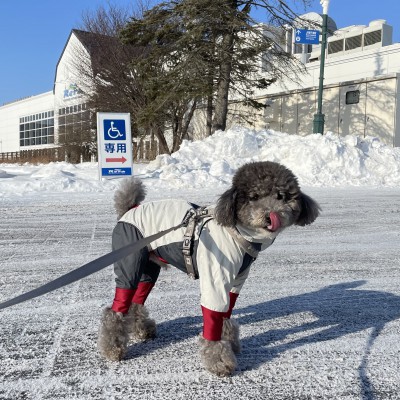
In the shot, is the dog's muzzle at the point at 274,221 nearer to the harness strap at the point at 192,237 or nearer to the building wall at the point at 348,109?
the harness strap at the point at 192,237

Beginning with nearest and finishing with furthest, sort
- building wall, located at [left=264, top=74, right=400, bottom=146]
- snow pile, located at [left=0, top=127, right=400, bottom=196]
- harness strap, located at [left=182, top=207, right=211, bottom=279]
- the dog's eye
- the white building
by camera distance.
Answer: the dog's eye
harness strap, located at [left=182, top=207, right=211, bottom=279]
snow pile, located at [left=0, top=127, right=400, bottom=196]
building wall, located at [left=264, top=74, right=400, bottom=146]
the white building

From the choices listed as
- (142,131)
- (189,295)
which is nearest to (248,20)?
(142,131)

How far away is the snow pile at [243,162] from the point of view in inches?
470

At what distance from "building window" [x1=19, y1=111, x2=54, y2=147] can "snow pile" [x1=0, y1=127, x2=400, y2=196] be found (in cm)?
3461

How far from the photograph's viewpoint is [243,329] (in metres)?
3.36

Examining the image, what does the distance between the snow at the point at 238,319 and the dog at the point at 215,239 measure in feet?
0.62

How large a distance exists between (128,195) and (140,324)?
0.95m

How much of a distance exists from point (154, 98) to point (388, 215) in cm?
1563

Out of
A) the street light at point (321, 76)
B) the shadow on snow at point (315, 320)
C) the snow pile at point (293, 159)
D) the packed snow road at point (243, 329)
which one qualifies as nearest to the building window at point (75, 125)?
the snow pile at point (293, 159)

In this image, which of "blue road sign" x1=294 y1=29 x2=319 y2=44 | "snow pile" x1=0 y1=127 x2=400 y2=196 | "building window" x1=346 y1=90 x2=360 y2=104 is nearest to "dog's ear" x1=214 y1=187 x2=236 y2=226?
"snow pile" x1=0 y1=127 x2=400 y2=196

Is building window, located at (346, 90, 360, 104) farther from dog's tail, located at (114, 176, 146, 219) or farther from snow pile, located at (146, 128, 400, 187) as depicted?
dog's tail, located at (114, 176, 146, 219)


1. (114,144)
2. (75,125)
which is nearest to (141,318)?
(114,144)

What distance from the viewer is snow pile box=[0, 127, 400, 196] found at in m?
11.9

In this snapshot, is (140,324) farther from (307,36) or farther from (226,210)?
(307,36)
